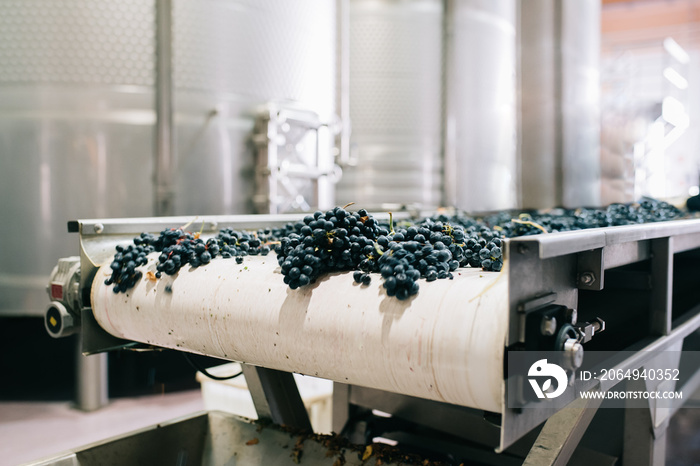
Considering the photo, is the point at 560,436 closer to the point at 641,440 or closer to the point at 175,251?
the point at 641,440

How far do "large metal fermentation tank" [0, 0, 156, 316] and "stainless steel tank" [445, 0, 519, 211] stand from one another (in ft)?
9.68

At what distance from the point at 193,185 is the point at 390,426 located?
1.96 meters

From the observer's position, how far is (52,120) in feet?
10.3

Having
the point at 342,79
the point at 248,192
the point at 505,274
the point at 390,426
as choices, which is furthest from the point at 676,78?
the point at 505,274

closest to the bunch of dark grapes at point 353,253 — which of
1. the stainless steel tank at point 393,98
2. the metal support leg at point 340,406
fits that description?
the metal support leg at point 340,406

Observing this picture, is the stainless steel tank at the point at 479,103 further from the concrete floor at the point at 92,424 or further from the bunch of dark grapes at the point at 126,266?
the bunch of dark grapes at the point at 126,266

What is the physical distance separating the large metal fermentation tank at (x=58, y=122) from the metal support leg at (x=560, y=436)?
2.70m

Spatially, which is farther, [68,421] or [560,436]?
[68,421]

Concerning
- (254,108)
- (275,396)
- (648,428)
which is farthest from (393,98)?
(648,428)

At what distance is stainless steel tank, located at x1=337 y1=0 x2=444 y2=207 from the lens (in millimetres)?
4992

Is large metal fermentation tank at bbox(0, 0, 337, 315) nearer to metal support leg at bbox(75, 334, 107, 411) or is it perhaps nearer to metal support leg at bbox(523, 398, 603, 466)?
metal support leg at bbox(75, 334, 107, 411)

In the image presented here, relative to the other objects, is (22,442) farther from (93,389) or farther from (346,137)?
(346,137)

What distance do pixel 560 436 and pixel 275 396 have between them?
0.89m

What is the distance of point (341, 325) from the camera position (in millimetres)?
1042
